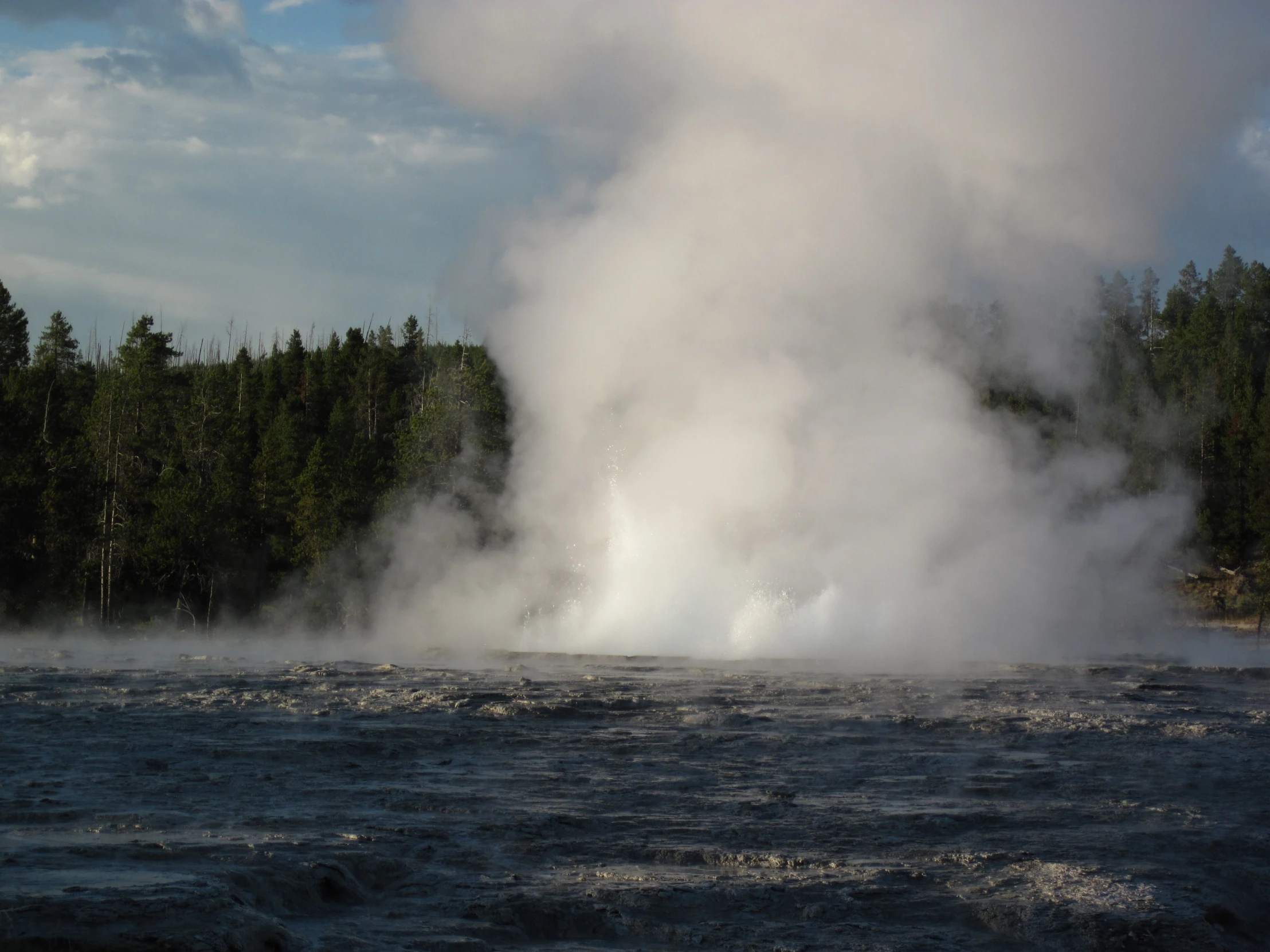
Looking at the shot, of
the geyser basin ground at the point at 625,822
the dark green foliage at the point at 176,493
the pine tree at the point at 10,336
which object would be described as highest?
the pine tree at the point at 10,336

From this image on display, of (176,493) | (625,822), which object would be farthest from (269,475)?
(625,822)

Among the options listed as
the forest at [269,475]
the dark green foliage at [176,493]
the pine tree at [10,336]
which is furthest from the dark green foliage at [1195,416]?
the pine tree at [10,336]

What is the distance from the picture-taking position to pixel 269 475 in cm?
4403

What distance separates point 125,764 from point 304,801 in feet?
6.03

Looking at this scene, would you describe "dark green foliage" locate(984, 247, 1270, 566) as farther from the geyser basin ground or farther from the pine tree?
the pine tree

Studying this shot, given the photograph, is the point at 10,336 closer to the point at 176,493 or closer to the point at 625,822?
the point at 176,493

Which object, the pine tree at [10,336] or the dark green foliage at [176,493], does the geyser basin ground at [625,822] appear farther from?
the pine tree at [10,336]

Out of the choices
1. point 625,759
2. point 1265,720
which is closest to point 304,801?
point 625,759

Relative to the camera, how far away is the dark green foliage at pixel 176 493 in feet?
112

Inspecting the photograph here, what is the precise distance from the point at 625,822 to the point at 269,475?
128ft

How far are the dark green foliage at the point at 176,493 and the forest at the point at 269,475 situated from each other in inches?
2.9

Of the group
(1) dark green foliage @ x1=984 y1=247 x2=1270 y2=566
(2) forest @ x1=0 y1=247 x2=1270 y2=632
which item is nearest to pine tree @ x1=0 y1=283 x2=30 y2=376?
(2) forest @ x1=0 y1=247 x2=1270 y2=632

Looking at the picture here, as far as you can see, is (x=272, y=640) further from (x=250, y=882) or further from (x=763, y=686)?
(x=250, y=882)

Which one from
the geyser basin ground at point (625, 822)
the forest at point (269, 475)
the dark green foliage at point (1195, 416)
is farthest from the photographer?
the dark green foliage at point (1195, 416)
